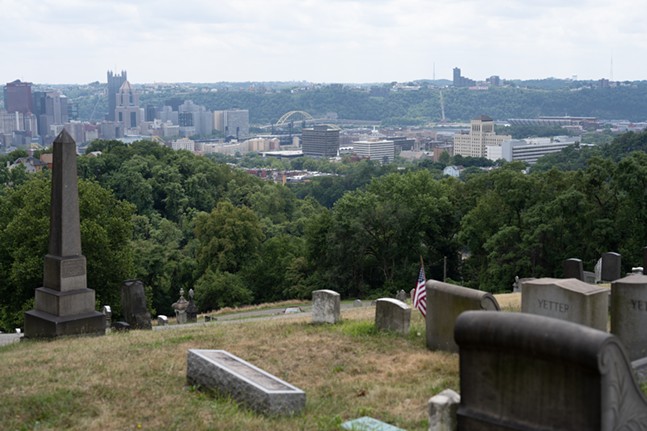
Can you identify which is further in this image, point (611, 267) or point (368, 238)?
point (368, 238)

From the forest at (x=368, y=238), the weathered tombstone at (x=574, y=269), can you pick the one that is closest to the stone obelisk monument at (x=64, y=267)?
the weathered tombstone at (x=574, y=269)

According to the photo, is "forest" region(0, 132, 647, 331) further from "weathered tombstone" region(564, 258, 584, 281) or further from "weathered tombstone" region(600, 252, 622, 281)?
"weathered tombstone" region(564, 258, 584, 281)

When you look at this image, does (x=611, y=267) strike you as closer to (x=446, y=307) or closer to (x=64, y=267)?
(x=446, y=307)

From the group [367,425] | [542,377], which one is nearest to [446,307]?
[367,425]

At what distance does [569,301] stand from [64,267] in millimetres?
9529

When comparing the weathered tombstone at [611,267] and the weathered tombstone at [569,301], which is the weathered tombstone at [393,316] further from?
the weathered tombstone at [611,267]

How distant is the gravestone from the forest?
33.0ft

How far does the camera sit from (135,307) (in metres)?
18.0

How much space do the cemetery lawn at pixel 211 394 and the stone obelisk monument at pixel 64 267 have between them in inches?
55.0

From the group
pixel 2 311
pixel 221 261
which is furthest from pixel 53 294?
pixel 221 261

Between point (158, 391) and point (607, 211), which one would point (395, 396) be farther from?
point (607, 211)

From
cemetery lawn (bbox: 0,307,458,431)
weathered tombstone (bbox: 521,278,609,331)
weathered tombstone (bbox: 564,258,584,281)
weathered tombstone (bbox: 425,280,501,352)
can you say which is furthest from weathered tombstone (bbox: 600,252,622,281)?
weathered tombstone (bbox: 521,278,609,331)

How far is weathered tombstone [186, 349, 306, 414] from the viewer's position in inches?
347

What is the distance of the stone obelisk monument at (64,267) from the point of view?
1559cm
